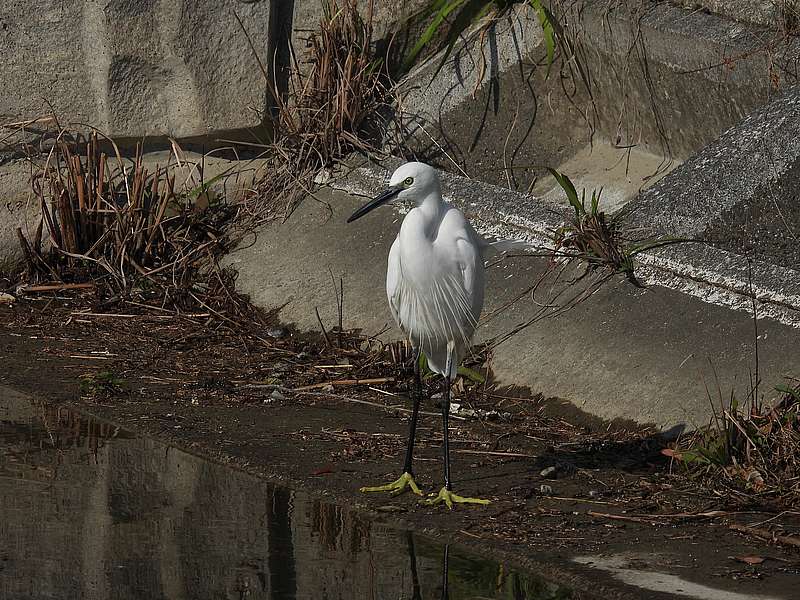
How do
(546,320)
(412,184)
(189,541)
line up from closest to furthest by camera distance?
(189,541), (412,184), (546,320)

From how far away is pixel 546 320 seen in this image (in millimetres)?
5203

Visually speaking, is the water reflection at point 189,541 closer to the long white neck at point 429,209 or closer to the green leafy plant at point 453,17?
the long white neck at point 429,209

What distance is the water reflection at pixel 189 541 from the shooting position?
10.7ft

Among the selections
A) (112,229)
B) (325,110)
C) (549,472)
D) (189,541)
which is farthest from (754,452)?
(112,229)

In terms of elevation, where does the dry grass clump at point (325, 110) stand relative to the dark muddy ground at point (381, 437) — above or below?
above

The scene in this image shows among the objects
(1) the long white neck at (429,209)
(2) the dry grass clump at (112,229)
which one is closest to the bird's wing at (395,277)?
(1) the long white neck at (429,209)

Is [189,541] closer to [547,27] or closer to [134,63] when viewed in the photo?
[134,63]

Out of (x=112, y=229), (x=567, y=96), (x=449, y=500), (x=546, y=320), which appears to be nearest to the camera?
(x=449, y=500)

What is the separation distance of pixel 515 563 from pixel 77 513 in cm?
131

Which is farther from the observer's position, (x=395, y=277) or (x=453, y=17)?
(x=453, y=17)

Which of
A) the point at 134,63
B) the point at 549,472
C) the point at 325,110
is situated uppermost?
the point at 134,63

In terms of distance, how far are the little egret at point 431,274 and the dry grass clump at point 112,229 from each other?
222cm

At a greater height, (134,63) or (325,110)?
(134,63)

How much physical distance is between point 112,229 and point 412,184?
8.93 feet
